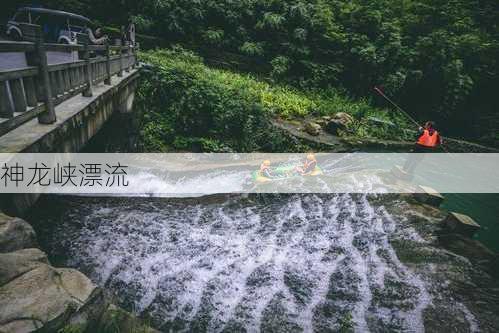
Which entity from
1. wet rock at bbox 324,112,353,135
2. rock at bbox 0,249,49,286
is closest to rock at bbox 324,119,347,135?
wet rock at bbox 324,112,353,135

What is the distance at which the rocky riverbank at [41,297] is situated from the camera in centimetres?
242

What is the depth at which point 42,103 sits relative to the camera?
423cm

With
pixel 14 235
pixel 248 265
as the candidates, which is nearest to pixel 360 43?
pixel 248 265

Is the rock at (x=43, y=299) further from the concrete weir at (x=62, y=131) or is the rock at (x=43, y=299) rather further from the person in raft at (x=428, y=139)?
the person in raft at (x=428, y=139)

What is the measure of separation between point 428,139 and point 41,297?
10.1 m

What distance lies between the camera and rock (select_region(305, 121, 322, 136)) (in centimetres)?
1428

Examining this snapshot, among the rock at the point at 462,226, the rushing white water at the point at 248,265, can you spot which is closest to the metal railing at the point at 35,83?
the rushing white water at the point at 248,265

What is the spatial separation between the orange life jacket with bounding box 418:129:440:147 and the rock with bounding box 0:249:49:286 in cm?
998

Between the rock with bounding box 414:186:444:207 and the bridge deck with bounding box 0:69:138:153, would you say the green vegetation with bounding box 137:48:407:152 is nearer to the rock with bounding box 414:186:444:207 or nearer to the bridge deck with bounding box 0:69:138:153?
the bridge deck with bounding box 0:69:138:153

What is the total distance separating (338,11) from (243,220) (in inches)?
837

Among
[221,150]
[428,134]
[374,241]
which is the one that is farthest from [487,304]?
[221,150]

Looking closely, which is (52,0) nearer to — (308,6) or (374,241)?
(308,6)

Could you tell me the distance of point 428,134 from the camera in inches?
350

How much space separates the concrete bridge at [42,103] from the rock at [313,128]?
33.2 ft
